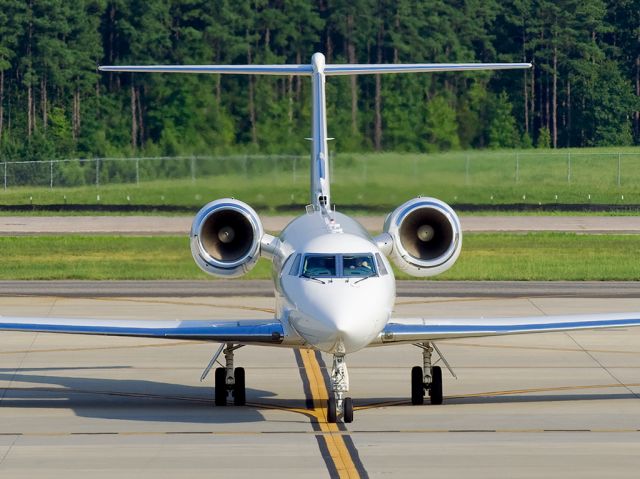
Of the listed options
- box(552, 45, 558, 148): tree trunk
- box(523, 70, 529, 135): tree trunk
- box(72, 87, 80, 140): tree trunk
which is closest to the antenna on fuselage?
box(72, 87, 80, 140): tree trunk

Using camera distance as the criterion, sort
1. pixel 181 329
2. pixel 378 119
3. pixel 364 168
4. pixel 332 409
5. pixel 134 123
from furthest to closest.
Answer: pixel 134 123
pixel 378 119
pixel 364 168
pixel 181 329
pixel 332 409

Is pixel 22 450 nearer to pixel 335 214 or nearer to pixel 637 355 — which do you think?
pixel 335 214

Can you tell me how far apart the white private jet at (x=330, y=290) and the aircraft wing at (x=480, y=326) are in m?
0.01

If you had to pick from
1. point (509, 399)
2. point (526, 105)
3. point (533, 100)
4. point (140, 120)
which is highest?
point (533, 100)

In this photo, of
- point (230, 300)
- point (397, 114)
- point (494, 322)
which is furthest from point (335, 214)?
point (397, 114)

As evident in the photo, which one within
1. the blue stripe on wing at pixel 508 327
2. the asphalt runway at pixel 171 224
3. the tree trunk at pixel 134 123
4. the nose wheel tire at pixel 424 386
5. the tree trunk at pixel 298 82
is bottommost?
the asphalt runway at pixel 171 224

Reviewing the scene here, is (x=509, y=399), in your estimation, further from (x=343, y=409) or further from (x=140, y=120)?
(x=140, y=120)

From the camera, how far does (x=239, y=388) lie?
71.9ft

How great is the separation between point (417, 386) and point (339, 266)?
2.81 metres

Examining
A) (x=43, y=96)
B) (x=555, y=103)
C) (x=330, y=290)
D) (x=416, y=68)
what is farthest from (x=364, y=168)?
(x=43, y=96)

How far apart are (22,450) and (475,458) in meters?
5.55

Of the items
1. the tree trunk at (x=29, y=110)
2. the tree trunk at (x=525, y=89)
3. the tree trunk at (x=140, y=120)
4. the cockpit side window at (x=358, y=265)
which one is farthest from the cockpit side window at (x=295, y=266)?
the tree trunk at (x=29, y=110)

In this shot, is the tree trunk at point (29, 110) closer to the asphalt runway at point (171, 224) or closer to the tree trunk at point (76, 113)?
the tree trunk at point (76, 113)

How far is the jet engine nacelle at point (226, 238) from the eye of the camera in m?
23.1
